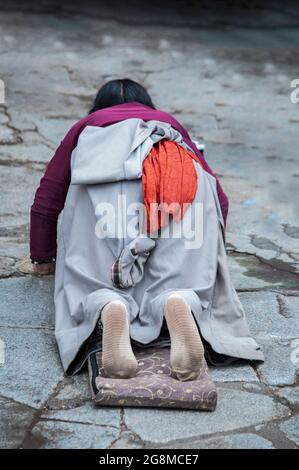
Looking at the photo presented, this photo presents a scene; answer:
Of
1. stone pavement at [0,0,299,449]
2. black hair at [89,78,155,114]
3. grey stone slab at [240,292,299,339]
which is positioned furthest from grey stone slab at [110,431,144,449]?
black hair at [89,78,155,114]

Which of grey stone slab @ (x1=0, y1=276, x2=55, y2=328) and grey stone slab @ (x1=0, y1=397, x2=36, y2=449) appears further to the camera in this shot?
grey stone slab @ (x1=0, y1=276, x2=55, y2=328)

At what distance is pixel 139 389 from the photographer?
298cm

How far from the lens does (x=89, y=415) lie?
2.98 meters

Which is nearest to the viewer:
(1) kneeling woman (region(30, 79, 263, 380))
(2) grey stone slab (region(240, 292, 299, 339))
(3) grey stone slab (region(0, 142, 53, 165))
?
(1) kneeling woman (region(30, 79, 263, 380))

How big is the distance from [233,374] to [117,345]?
0.52 m

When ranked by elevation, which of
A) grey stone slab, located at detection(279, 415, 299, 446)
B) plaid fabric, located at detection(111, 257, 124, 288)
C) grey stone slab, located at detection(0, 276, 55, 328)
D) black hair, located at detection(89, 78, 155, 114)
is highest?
black hair, located at detection(89, 78, 155, 114)

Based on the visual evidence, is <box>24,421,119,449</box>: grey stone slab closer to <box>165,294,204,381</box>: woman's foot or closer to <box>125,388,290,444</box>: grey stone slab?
<box>125,388,290,444</box>: grey stone slab

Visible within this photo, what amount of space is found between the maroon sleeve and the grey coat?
0.46 ft

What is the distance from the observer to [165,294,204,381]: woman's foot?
3.00 metres

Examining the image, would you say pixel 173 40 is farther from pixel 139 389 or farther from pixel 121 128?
pixel 139 389

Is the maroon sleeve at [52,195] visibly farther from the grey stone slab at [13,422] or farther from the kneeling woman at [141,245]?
the grey stone slab at [13,422]

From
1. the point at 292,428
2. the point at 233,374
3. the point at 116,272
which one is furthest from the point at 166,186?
the point at 292,428

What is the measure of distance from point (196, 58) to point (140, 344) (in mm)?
4702

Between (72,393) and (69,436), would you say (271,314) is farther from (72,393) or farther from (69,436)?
(69,436)
